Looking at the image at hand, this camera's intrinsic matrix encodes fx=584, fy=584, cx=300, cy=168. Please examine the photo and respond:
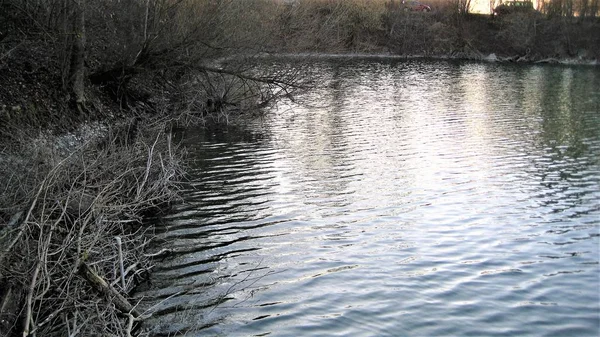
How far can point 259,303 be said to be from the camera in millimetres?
9391

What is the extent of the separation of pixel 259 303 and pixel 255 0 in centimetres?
1957

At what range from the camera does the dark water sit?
9.13m

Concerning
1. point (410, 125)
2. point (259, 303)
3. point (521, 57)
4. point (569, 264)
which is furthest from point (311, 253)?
point (521, 57)

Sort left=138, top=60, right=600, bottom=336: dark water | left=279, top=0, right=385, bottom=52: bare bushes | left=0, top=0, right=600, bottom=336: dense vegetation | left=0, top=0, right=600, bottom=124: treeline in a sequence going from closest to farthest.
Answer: left=138, top=60, right=600, bottom=336: dark water
left=0, top=0, right=600, bottom=336: dense vegetation
left=0, top=0, right=600, bottom=124: treeline
left=279, top=0, right=385, bottom=52: bare bushes

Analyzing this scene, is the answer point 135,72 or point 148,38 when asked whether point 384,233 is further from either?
point 135,72

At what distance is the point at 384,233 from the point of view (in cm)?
1266

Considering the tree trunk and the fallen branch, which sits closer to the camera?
the fallen branch

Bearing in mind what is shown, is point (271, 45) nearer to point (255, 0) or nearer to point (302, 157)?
point (255, 0)

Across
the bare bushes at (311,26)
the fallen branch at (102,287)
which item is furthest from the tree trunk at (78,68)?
the fallen branch at (102,287)

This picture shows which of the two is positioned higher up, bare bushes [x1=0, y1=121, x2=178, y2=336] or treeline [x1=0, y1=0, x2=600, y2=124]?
treeline [x1=0, y1=0, x2=600, y2=124]

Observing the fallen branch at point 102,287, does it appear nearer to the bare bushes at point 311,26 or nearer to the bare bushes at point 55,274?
the bare bushes at point 55,274

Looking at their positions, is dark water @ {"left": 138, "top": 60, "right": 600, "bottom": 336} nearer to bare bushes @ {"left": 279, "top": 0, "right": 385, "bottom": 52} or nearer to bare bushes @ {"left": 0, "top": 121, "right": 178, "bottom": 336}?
bare bushes @ {"left": 0, "top": 121, "right": 178, "bottom": 336}

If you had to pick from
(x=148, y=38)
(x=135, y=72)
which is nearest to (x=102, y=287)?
(x=148, y=38)

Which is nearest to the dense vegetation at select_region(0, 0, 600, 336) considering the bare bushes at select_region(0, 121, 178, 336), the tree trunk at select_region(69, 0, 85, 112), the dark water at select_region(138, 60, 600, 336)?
the tree trunk at select_region(69, 0, 85, 112)
